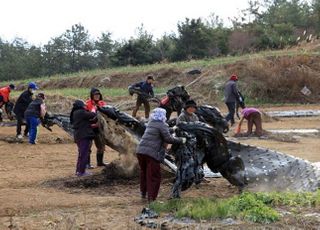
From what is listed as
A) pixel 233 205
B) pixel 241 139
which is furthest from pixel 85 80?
pixel 233 205

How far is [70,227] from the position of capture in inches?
271

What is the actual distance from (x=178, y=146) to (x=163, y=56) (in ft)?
134

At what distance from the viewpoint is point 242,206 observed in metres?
7.25

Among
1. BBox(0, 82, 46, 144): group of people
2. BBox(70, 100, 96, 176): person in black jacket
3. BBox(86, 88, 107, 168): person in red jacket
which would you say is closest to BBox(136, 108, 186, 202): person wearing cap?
BBox(70, 100, 96, 176): person in black jacket

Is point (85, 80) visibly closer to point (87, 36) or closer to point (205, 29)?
point (205, 29)

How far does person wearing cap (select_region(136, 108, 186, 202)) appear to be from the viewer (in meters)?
8.25

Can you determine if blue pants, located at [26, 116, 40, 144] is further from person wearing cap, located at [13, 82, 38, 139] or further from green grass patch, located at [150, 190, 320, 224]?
green grass patch, located at [150, 190, 320, 224]

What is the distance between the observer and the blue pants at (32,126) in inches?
592

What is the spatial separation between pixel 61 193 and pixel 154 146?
192cm

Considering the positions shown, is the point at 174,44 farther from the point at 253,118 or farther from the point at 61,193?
the point at 61,193

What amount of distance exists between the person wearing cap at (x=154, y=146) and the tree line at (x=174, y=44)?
35.8 m

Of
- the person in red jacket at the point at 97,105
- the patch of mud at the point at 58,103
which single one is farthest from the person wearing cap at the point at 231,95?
the patch of mud at the point at 58,103

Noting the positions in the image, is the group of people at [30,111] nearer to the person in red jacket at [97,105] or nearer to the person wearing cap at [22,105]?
the person wearing cap at [22,105]

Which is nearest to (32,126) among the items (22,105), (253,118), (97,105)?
(22,105)
